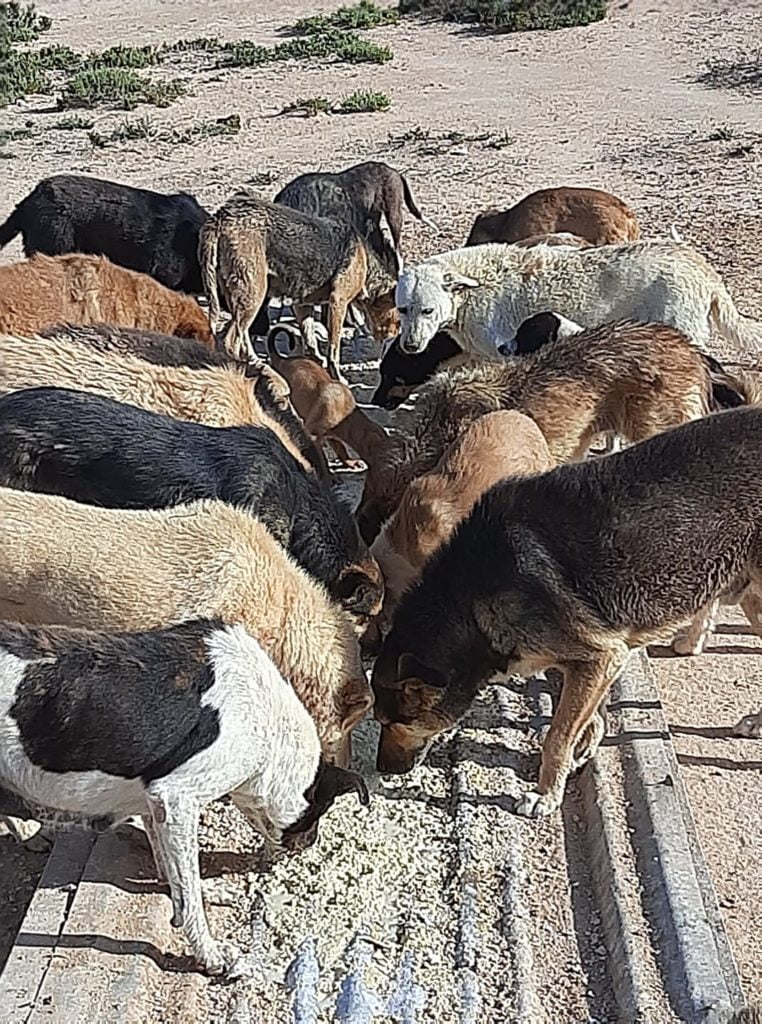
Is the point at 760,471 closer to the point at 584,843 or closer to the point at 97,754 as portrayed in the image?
the point at 584,843

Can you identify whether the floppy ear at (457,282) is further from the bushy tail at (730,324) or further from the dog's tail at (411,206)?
the dog's tail at (411,206)

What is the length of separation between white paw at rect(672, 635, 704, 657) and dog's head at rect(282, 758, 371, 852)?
2246mm

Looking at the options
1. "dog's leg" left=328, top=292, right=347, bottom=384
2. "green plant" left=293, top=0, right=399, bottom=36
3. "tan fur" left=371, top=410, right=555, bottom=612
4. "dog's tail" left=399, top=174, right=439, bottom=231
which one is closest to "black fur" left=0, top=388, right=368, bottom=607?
"tan fur" left=371, top=410, right=555, bottom=612

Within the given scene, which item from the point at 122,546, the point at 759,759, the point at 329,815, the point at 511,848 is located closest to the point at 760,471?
the point at 759,759

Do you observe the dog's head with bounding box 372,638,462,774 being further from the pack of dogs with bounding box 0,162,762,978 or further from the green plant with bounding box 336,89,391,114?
the green plant with bounding box 336,89,391,114

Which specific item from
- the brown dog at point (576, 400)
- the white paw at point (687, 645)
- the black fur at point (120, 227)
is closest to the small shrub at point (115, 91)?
the black fur at point (120, 227)

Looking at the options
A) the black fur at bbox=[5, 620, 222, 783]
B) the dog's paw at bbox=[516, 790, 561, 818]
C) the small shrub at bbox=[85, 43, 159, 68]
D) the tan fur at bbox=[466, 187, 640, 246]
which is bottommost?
the small shrub at bbox=[85, 43, 159, 68]

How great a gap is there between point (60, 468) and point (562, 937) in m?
2.92

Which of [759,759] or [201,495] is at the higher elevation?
[201,495]

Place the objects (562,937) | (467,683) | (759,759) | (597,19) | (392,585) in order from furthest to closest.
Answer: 1. (597,19)
2. (392,585)
3. (759,759)
4. (467,683)
5. (562,937)

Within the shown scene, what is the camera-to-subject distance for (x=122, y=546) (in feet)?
16.1

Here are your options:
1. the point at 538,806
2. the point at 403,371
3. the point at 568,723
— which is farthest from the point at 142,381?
the point at 538,806

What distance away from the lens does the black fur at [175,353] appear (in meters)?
6.62

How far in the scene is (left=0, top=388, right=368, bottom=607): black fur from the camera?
570cm
